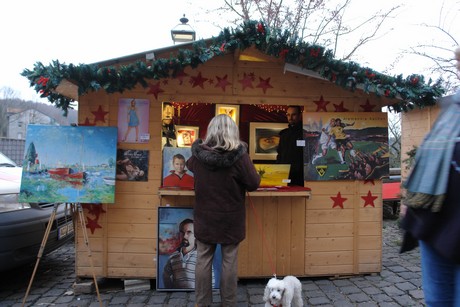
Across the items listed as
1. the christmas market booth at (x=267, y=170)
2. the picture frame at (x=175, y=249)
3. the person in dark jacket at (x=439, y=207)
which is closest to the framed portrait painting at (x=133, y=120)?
the christmas market booth at (x=267, y=170)

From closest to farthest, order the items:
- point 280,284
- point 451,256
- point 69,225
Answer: point 451,256 → point 280,284 → point 69,225

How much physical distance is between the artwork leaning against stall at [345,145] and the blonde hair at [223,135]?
1.37m

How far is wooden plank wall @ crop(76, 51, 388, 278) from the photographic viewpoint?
4086 millimetres

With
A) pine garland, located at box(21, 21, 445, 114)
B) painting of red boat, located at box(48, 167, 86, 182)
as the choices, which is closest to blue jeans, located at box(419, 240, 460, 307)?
pine garland, located at box(21, 21, 445, 114)

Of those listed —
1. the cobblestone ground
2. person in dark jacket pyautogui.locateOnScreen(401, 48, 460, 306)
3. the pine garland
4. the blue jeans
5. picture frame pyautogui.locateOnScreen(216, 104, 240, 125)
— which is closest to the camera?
person in dark jacket pyautogui.locateOnScreen(401, 48, 460, 306)

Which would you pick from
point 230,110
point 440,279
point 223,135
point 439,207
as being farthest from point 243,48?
point 440,279

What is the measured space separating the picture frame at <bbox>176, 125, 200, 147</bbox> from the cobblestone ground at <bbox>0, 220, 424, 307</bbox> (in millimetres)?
2132

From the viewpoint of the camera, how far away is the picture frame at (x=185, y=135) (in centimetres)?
536

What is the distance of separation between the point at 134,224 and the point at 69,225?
1.22 metres

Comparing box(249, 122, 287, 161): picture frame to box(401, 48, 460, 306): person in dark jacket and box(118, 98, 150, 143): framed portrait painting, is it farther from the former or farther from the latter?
box(401, 48, 460, 306): person in dark jacket

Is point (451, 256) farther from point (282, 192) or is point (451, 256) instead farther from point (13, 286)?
point (13, 286)

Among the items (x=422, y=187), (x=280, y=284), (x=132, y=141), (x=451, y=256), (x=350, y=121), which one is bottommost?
(x=280, y=284)

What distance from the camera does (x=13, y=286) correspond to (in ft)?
13.8

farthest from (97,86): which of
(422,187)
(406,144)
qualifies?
(406,144)
